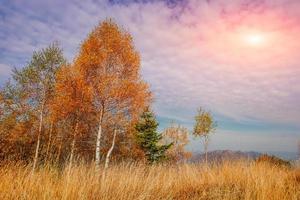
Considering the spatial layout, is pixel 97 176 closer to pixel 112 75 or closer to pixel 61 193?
pixel 61 193

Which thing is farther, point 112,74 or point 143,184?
point 112,74

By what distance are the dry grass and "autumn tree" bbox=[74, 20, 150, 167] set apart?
12.9 metres

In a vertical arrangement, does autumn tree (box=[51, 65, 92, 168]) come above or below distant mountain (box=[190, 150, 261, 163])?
above

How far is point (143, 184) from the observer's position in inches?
269

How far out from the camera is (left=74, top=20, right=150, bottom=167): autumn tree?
71.8 feet

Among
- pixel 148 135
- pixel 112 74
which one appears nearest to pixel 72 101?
pixel 112 74

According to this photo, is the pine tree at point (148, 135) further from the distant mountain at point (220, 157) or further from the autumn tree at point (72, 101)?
the distant mountain at point (220, 157)

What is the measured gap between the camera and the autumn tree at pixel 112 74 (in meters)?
21.9

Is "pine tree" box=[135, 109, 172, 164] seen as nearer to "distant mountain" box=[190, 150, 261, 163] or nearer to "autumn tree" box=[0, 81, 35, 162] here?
"autumn tree" box=[0, 81, 35, 162]

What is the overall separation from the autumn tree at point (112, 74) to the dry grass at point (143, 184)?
12.9 metres

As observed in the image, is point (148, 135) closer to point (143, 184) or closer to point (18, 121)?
point (18, 121)

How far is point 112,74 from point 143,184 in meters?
15.9

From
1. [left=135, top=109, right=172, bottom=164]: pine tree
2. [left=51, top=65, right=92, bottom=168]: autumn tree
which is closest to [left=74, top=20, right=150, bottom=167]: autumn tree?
[left=51, top=65, right=92, bottom=168]: autumn tree

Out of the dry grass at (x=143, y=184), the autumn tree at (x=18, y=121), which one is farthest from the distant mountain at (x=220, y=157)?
the autumn tree at (x=18, y=121)
